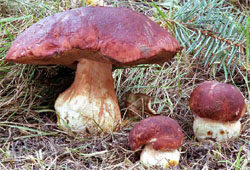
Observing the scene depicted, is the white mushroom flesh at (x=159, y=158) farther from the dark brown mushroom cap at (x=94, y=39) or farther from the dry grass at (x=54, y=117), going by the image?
the dark brown mushroom cap at (x=94, y=39)

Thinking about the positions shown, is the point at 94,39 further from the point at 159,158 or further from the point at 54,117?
the point at 54,117

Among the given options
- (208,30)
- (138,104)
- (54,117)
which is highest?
(208,30)

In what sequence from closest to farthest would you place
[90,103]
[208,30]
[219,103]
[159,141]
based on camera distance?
[159,141], [219,103], [90,103], [208,30]

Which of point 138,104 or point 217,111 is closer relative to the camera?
point 217,111

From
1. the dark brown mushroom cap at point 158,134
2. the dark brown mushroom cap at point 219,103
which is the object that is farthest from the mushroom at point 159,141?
the dark brown mushroom cap at point 219,103

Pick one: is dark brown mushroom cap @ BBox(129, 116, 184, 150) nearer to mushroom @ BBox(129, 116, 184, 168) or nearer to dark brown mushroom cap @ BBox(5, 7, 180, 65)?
mushroom @ BBox(129, 116, 184, 168)

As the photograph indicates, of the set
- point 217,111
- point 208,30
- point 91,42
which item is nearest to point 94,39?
point 91,42

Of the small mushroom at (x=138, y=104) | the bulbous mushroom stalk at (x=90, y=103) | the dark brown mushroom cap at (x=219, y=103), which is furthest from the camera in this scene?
the small mushroom at (x=138, y=104)

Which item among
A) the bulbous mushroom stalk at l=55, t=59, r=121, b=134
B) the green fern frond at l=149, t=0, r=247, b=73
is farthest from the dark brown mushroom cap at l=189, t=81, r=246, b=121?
the bulbous mushroom stalk at l=55, t=59, r=121, b=134
